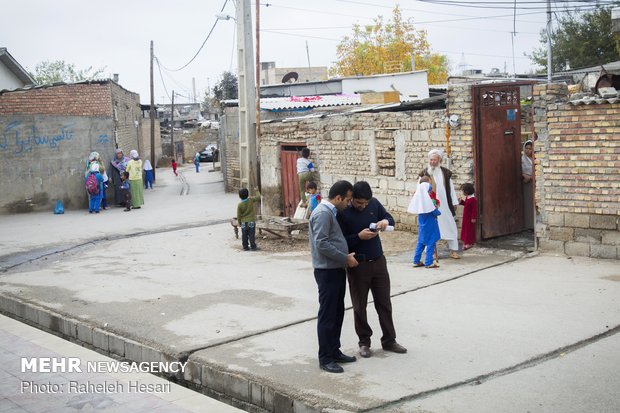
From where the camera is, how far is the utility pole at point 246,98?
17.4 m

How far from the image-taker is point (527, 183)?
41.1 feet

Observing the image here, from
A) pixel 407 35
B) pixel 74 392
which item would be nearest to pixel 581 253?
pixel 74 392

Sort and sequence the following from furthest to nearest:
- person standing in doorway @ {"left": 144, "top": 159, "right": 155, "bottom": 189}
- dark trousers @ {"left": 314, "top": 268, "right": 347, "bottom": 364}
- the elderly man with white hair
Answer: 1. person standing in doorway @ {"left": 144, "top": 159, "right": 155, "bottom": 189}
2. the elderly man with white hair
3. dark trousers @ {"left": 314, "top": 268, "right": 347, "bottom": 364}

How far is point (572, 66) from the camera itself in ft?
142

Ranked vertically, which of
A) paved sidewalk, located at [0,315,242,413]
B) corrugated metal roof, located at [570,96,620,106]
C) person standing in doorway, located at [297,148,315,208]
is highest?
corrugated metal roof, located at [570,96,620,106]

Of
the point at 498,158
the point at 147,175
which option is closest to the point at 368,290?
the point at 498,158

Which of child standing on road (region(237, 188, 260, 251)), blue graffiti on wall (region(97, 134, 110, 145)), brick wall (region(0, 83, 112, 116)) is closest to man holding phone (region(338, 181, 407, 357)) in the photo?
child standing on road (region(237, 188, 260, 251))

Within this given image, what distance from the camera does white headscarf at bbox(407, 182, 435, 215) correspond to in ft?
34.3

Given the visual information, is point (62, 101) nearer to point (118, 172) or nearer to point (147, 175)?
point (118, 172)

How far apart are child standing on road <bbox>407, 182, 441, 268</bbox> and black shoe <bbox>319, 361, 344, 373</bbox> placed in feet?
14.2

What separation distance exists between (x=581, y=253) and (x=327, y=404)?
618 cm

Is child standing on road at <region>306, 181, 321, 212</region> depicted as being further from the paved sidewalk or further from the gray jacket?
the gray jacket

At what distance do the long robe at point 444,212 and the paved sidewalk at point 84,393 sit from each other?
18.2 ft

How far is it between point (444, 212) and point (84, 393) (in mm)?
6308
